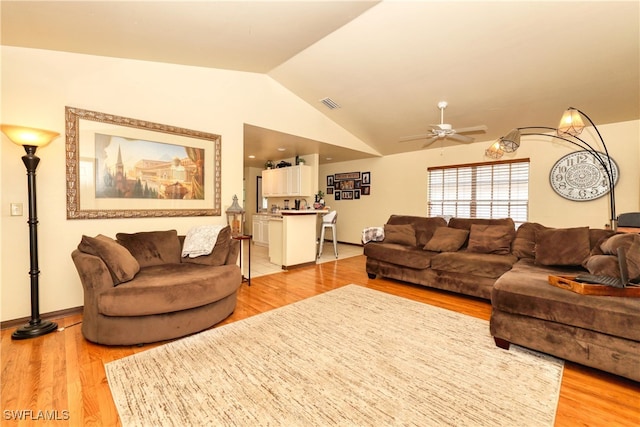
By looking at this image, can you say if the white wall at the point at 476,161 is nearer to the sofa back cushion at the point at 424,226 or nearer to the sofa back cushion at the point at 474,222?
the sofa back cushion at the point at 474,222

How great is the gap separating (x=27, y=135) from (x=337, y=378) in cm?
298

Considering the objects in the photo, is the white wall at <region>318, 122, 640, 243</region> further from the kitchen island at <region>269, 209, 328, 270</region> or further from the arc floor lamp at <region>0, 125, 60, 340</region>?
the arc floor lamp at <region>0, 125, 60, 340</region>

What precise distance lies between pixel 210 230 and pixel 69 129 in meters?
1.64

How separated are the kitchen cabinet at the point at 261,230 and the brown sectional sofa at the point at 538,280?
12.0 feet

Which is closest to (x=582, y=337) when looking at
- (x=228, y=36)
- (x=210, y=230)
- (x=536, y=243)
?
(x=536, y=243)

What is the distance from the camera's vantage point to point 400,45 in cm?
310

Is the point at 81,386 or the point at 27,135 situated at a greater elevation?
the point at 27,135

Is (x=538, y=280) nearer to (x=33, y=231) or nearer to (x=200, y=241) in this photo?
(x=200, y=241)

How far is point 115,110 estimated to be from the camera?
113 inches

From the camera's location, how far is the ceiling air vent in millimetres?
4551

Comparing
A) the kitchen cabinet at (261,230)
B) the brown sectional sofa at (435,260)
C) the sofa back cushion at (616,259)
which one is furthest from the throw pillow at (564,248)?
the kitchen cabinet at (261,230)

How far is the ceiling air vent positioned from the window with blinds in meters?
2.73

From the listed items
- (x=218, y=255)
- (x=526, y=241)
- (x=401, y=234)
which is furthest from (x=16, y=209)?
(x=526, y=241)

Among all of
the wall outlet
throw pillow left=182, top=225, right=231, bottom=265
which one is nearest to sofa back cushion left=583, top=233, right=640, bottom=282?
throw pillow left=182, top=225, right=231, bottom=265
